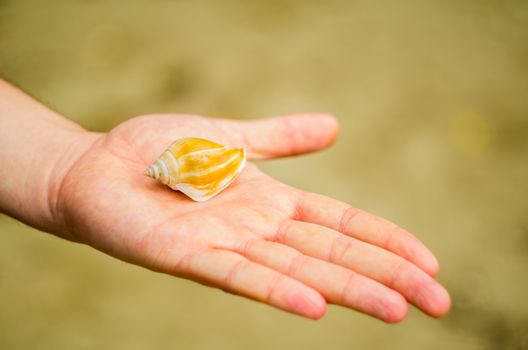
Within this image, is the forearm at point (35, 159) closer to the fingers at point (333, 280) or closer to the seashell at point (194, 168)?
the seashell at point (194, 168)

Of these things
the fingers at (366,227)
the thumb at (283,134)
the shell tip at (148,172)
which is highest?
the thumb at (283,134)

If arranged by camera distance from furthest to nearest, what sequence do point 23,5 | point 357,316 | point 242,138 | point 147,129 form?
point 23,5, point 357,316, point 242,138, point 147,129

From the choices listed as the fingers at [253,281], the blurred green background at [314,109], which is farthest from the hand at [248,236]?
the blurred green background at [314,109]

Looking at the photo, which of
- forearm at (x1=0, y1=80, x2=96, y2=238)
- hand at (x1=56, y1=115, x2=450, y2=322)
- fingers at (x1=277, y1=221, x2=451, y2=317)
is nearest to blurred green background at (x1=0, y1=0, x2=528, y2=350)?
forearm at (x1=0, y1=80, x2=96, y2=238)

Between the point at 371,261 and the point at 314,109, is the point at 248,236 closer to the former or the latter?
the point at 371,261

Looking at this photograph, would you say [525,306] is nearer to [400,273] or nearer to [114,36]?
[400,273]

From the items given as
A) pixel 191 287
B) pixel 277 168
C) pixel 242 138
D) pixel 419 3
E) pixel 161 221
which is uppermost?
pixel 419 3

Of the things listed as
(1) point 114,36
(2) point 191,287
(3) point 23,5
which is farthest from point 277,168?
(3) point 23,5
